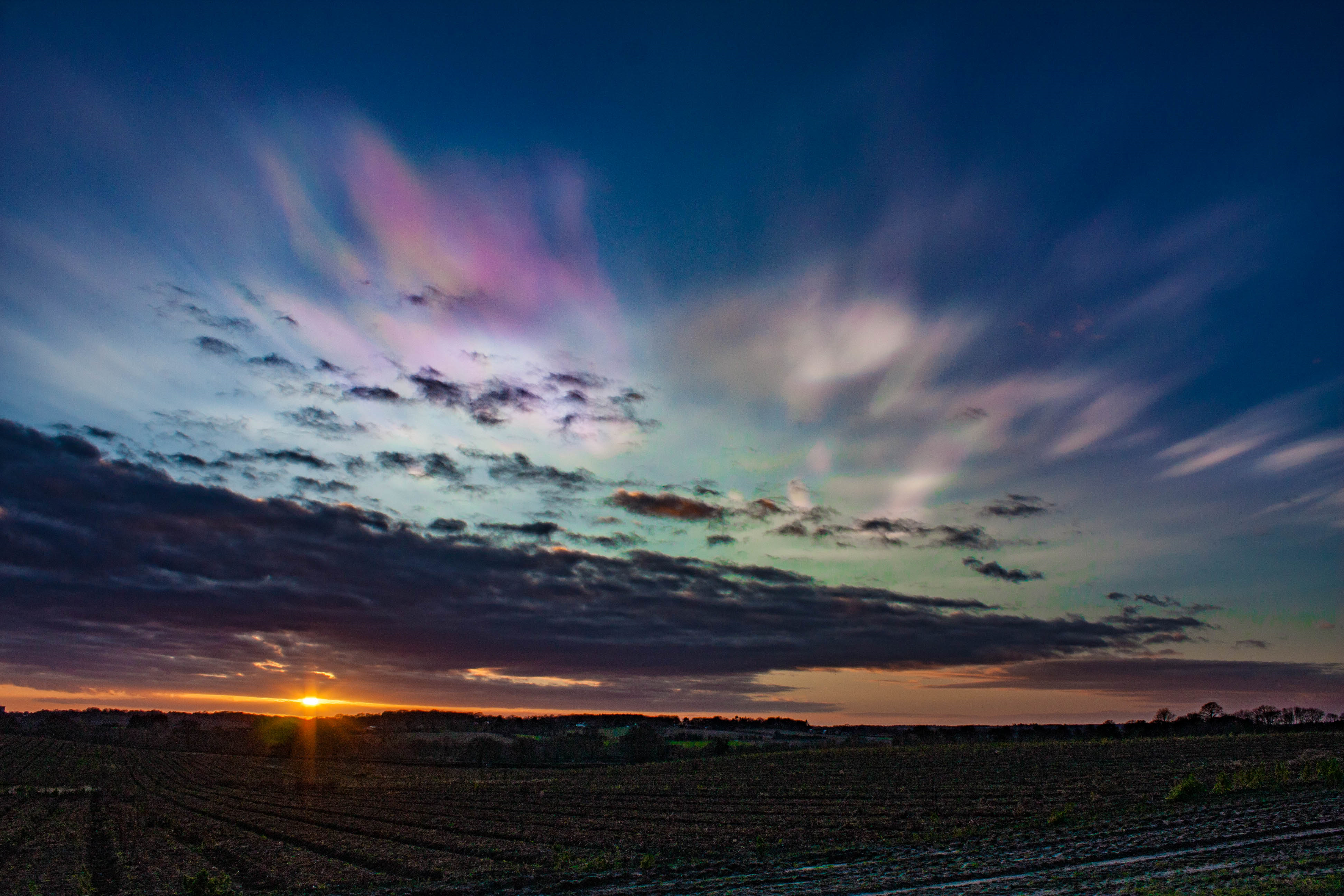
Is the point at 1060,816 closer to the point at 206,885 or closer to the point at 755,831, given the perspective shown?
the point at 755,831

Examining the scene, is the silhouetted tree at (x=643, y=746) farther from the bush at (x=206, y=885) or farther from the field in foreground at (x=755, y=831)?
the bush at (x=206, y=885)

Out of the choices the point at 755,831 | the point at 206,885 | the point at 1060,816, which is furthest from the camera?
the point at 755,831

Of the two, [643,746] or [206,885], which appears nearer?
[206,885]

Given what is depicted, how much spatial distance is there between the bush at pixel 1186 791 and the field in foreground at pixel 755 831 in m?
0.13

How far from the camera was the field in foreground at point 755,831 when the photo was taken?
1975 cm

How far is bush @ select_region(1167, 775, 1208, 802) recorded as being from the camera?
32688mm

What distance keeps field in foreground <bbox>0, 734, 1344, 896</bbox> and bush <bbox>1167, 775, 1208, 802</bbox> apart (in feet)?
0.44

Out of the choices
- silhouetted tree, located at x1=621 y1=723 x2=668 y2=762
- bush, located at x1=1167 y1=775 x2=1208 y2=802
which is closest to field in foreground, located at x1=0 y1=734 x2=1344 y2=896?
bush, located at x1=1167 y1=775 x2=1208 y2=802

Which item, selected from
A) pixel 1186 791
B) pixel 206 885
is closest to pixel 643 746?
pixel 1186 791

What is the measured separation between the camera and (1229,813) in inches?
1048

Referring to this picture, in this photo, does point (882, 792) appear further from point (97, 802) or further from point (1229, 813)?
point (97, 802)

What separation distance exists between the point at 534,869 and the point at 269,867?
1282cm

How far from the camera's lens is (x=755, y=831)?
34375 mm

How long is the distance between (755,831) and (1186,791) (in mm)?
18204
